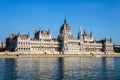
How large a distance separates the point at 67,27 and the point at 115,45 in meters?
37.1

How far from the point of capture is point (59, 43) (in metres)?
136

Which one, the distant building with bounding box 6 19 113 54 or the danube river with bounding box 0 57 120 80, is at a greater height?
the distant building with bounding box 6 19 113 54

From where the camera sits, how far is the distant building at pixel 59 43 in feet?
406

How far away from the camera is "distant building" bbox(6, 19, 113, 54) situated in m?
124

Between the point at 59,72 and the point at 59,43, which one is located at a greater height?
the point at 59,43

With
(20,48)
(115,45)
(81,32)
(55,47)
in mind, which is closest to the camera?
(20,48)

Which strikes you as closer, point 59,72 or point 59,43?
point 59,72

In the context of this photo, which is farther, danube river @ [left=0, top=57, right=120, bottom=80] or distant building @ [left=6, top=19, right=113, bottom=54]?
distant building @ [left=6, top=19, right=113, bottom=54]

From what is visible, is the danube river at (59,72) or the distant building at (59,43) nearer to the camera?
the danube river at (59,72)

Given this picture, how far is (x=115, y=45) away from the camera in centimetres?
16775

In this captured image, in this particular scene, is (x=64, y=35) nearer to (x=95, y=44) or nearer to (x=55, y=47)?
(x=55, y=47)

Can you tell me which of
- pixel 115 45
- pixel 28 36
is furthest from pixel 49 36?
pixel 115 45

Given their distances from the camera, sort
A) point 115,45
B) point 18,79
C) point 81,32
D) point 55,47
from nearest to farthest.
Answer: point 18,79
point 55,47
point 81,32
point 115,45

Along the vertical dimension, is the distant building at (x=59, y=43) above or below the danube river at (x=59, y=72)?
above
